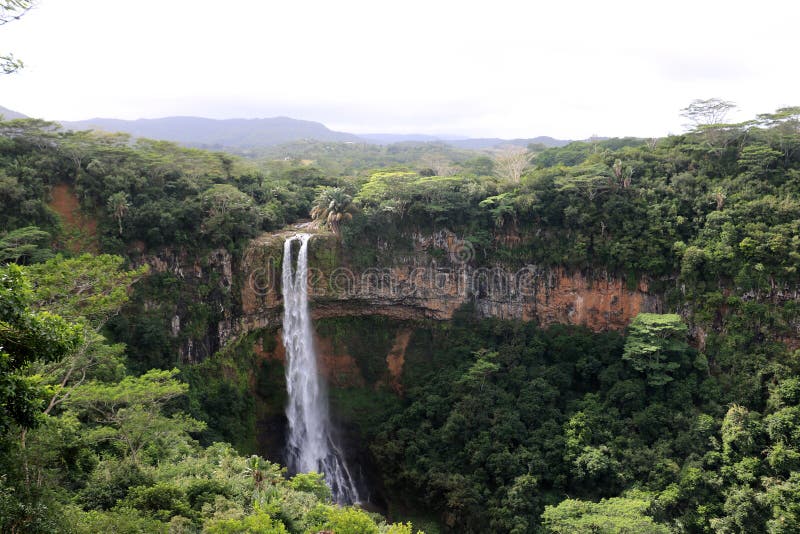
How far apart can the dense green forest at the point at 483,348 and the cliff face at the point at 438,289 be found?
0.63m

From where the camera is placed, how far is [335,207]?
2648 cm

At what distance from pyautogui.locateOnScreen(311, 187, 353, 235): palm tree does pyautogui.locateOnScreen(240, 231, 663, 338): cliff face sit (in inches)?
42.4

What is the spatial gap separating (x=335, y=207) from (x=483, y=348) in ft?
37.1

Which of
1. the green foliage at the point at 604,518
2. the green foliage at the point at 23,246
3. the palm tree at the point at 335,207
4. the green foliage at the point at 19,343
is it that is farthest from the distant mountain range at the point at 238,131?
the green foliage at the point at 19,343

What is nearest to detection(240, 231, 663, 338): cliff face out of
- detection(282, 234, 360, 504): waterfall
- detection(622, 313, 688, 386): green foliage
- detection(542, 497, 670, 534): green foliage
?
detection(282, 234, 360, 504): waterfall

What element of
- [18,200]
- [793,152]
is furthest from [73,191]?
[793,152]

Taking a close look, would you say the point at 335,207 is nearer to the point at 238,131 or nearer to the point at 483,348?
the point at 483,348

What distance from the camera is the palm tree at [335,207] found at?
26344 mm

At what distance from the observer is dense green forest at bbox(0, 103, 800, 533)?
13.7 metres

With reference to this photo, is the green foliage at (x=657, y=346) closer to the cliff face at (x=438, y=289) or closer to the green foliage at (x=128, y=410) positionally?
the cliff face at (x=438, y=289)

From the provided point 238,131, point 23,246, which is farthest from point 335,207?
point 238,131

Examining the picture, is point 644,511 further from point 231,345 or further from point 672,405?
point 231,345

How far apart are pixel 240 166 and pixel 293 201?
15.1 ft

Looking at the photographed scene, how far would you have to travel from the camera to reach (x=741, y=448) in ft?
60.3
